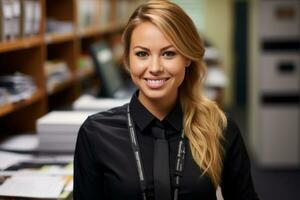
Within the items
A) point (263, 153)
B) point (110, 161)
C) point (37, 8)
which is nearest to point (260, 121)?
point (263, 153)

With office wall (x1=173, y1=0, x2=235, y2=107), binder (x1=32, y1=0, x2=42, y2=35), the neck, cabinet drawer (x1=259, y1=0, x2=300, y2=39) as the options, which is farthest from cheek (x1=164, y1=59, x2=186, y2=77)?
office wall (x1=173, y1=0, x2=235, y2=107)

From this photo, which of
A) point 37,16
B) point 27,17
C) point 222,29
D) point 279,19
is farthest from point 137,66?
point 222,29

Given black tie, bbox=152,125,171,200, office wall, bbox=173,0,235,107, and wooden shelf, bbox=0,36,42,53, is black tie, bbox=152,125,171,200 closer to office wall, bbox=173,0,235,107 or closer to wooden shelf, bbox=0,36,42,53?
wooden shelf, bbox=0,36,42,53

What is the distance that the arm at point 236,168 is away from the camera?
171cm

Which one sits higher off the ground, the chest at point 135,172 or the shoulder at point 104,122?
the shoulder at point 104,122

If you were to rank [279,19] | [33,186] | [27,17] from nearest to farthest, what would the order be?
[33,186], [27,17], [279,19]

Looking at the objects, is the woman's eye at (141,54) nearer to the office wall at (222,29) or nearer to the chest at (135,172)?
the chest at (135,172)

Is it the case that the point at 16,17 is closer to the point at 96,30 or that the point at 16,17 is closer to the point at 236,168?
the point at 236,168

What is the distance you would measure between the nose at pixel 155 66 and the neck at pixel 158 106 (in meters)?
0.14

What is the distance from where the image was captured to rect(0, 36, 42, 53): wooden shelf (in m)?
2.25

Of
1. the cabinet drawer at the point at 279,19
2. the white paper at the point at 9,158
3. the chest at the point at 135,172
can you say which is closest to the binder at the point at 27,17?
the white paper at the point at 9,158

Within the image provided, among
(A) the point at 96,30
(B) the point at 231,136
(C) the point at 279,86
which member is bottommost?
(C) the point at 279,86

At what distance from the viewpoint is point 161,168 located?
1.61 metres

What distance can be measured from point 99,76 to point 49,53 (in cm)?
66
